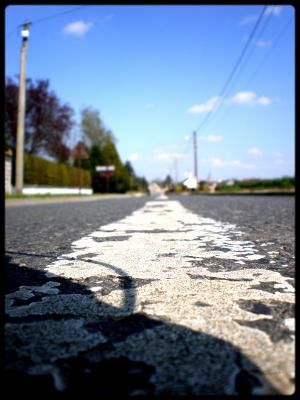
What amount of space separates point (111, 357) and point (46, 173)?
28.7m

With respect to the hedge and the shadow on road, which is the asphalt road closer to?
the shadow on road

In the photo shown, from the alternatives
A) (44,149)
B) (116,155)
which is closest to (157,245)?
(44,149)

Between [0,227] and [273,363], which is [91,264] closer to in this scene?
[0,227]

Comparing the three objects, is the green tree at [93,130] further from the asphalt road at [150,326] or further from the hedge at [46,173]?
the asphalt road at [150,326]

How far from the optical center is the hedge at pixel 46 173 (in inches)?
984

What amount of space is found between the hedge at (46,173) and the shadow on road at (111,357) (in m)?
24.8

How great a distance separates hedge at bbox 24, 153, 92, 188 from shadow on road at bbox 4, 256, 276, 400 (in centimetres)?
2483

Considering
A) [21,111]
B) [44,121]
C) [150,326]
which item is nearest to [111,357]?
[150,326]

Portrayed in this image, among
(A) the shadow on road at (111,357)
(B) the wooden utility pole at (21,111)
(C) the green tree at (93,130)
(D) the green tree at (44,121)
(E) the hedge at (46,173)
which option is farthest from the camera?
(C) the green tree at (93,130)

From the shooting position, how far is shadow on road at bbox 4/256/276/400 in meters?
0.84

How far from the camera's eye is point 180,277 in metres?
1.83

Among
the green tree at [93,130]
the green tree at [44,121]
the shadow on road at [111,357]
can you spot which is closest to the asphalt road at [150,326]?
the shadow on road at [111,357]

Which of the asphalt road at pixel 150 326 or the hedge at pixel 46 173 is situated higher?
the hedge at pixel 46 173
